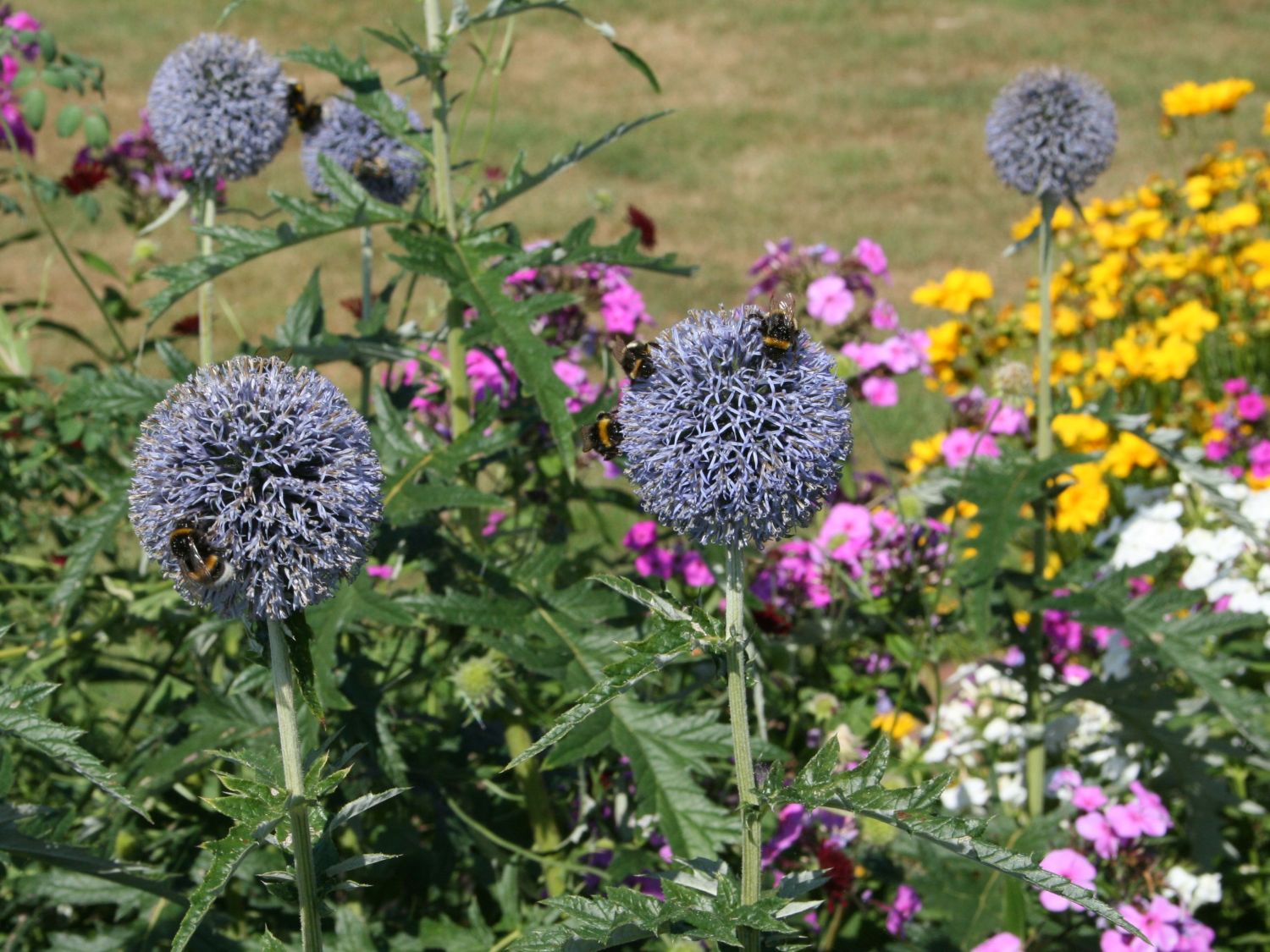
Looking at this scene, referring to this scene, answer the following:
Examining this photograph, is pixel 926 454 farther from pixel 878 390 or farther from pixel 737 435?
pixel 737 435

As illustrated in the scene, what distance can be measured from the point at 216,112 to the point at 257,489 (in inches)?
64.4

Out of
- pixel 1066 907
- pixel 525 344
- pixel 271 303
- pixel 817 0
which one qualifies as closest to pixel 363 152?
pixel 525 344

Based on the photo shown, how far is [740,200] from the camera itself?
358 inches

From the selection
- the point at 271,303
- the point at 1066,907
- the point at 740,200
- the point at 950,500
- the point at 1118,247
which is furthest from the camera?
the point at 740,200

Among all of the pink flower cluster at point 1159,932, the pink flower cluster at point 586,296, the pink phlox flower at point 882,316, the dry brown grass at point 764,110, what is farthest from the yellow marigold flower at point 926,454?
the dry brown grass at point 764,110

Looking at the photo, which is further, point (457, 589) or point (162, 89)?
point (162, 89)

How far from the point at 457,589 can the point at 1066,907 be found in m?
1.34

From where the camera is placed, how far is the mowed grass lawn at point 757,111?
831cm

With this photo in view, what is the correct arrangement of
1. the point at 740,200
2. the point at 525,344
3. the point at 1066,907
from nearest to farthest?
the point at 525,344 < the point at 1066,907 < the point at 740,200

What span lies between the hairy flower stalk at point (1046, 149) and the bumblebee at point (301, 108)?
159 centimetres

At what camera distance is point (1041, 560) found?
3.01m

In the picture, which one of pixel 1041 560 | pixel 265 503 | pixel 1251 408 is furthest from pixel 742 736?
pixel 1251 408

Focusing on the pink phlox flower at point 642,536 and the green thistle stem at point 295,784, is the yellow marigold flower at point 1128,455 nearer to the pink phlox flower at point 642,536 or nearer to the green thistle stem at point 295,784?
the pink phlox flower at point 642,536

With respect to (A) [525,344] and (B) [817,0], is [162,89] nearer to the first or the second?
(A) [525,344]
